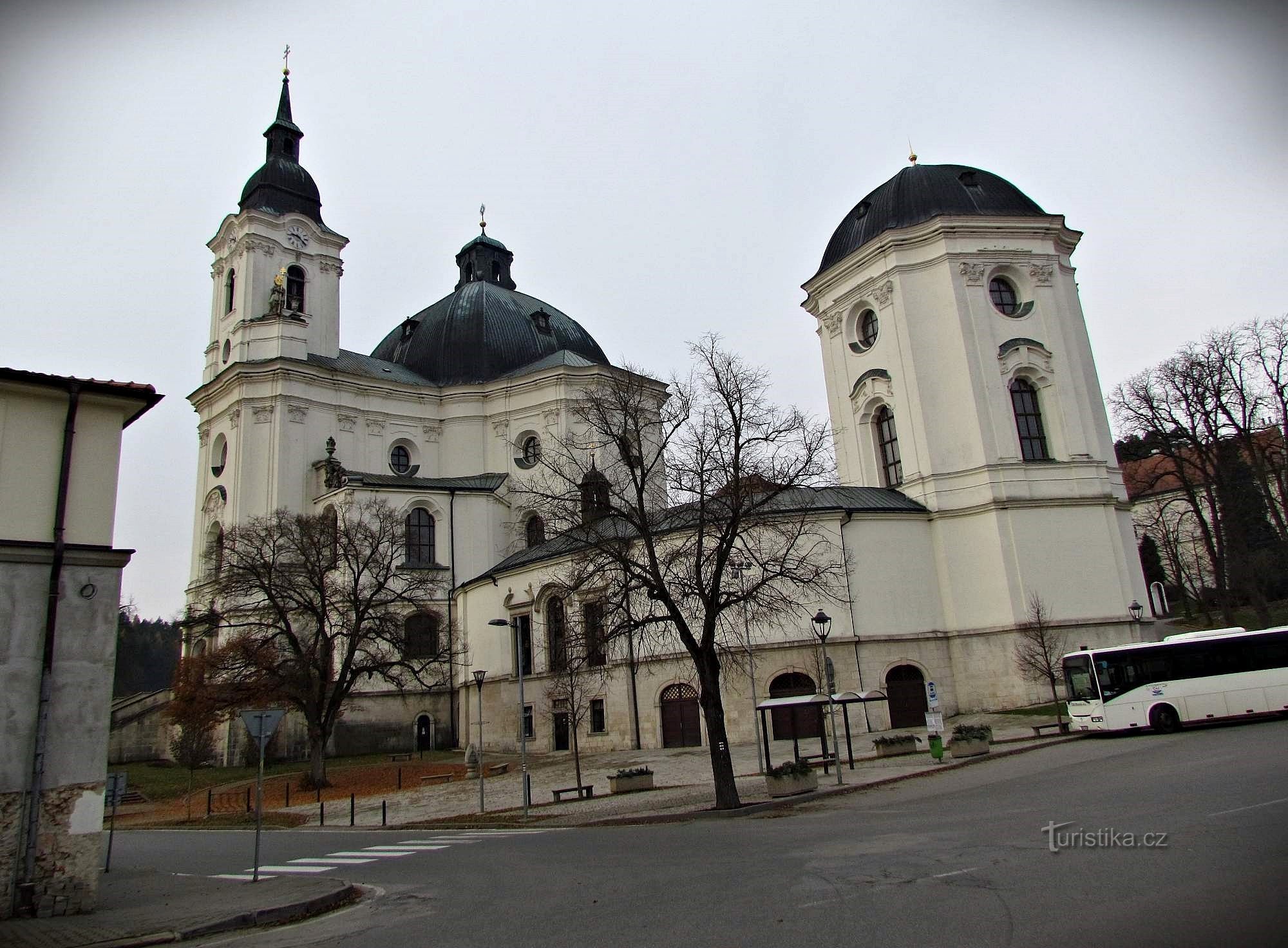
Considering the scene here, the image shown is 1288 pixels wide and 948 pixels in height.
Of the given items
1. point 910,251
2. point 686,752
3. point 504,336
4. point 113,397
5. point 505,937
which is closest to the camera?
point 505,937

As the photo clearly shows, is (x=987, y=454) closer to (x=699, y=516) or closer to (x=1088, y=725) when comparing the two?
(x=1088, y=725)

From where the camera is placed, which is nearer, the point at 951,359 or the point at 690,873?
the point at 690,873

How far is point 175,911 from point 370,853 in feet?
20.9

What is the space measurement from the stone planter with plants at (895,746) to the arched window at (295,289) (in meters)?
41.5

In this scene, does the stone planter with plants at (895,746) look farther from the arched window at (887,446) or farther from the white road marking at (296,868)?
the white road marking at (296,868)

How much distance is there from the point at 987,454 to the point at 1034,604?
6.25 metres

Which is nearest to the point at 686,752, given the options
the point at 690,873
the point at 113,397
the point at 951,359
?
the point at 951,359

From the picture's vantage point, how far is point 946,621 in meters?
36.2

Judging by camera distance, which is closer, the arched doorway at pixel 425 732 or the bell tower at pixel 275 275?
the arched doorway at pixel 425 732

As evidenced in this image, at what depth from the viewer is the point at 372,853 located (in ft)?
56.5

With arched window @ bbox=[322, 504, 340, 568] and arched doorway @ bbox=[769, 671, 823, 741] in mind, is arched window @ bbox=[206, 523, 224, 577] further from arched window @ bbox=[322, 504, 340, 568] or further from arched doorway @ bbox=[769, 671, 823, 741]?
arched doorway @ bbox=[769, 671, 823, 741]

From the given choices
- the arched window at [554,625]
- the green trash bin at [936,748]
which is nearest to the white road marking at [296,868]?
the green trash bin at [936,748]

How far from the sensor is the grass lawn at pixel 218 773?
3834 cm

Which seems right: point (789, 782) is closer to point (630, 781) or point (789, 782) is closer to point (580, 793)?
point (630, 781)
